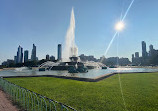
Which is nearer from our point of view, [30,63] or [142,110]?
[142,110]

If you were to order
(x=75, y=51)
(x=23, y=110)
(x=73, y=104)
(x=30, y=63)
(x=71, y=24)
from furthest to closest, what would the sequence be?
1. (x=30, y=63)
2. (x=75, y=51)
3. (x=71, y=24)
4. (x=73, y=104)
5. (x=23, y=110)

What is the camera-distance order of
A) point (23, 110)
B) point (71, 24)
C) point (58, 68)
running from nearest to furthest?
point (23, 110), point (58, 68), point (71, 24)

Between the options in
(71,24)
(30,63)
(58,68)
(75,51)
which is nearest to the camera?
(58,68)

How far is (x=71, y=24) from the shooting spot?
158 ft

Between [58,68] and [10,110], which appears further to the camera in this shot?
[58,68]

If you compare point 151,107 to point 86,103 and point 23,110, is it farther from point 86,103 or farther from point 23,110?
point 23,110

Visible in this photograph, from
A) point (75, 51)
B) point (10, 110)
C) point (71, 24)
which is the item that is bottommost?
point (10, 110)

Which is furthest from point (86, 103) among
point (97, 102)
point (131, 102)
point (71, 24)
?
point (71, 24)

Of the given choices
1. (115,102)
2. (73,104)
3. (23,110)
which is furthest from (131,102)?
(23,110)

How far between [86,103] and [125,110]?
2100mm

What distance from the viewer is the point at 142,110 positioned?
229 inches

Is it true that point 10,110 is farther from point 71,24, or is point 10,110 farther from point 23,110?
point 71,24

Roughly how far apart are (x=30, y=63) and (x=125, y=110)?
108m

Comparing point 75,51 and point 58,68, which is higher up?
point 75,51
